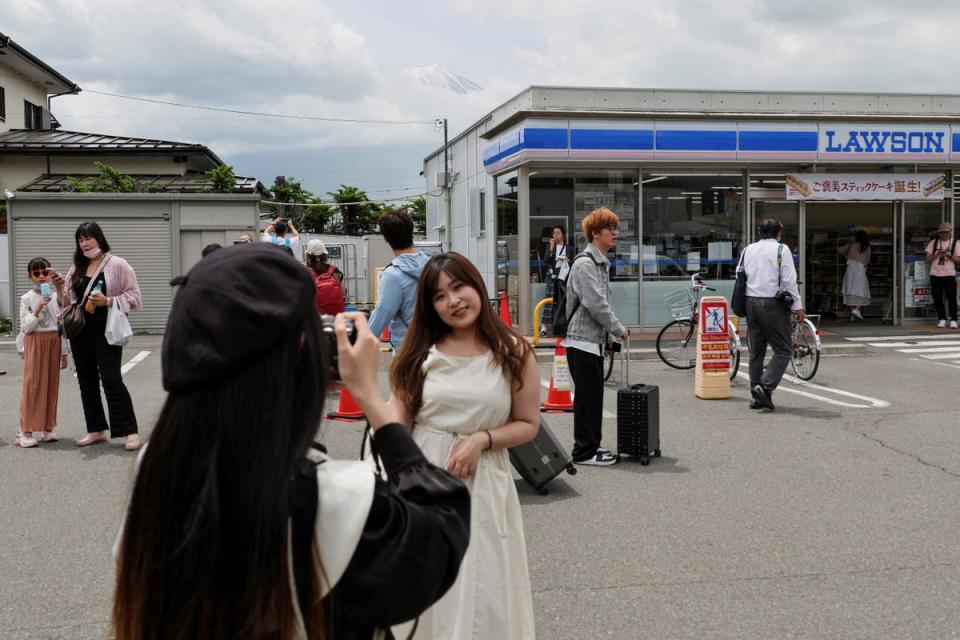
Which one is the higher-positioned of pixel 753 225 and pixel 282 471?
pixel 753 225

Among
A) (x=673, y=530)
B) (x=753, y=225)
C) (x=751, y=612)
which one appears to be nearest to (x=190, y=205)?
(x=753, y=225)

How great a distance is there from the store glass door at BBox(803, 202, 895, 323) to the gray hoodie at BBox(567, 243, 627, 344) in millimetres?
13406

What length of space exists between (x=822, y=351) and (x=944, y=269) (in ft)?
15.3

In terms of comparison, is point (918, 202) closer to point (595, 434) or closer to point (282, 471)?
point (595, 434)

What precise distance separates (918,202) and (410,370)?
675 inches

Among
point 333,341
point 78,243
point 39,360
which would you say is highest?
point 78,243

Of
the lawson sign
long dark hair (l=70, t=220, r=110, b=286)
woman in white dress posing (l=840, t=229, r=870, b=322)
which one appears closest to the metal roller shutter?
long dark hair (l=70, t=220, r=110, b=286)

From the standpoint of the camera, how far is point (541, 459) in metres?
6.27

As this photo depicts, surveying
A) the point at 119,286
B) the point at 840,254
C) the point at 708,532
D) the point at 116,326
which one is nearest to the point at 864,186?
the point at 840,254

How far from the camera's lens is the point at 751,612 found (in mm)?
4250

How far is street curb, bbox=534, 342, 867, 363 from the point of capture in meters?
14.3

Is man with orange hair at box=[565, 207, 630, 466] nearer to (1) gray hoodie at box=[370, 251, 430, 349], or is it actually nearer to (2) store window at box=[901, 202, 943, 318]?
(1) gray hoodie at box=[370, 251, 430, 349]

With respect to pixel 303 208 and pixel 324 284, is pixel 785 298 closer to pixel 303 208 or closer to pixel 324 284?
pixel 324 284

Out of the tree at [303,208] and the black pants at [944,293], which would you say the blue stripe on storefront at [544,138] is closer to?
the black pants at [944,293]
